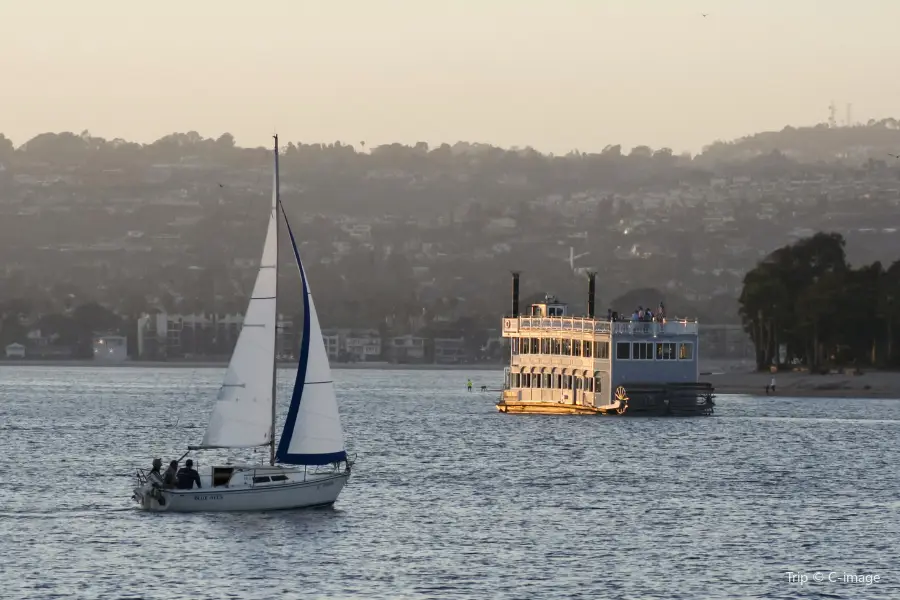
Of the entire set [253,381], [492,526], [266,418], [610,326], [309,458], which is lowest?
[492,526]

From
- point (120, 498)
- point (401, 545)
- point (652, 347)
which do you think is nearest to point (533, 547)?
point (401, 545)

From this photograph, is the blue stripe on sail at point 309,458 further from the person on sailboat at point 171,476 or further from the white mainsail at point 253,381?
the person on sailboat at point 171,476

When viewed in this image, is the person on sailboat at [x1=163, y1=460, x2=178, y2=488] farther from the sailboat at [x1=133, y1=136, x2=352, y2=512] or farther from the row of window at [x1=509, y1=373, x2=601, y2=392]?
the row of window at [x1=509, y1=373, x2=601, y2=392]

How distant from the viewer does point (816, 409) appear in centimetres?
18475

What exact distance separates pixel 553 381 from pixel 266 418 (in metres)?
88.9

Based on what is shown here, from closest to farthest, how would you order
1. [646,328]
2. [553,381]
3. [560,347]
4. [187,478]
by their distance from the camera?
[187,478] → [646,328] → [560,347] → [553,381]

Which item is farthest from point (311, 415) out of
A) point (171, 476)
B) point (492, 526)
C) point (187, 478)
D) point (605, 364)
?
point (605, 364)

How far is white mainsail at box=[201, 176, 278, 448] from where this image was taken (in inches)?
2667

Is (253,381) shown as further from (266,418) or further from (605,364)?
(605,364)

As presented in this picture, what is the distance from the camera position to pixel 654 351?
144500mm

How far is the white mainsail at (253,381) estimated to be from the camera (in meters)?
67.8

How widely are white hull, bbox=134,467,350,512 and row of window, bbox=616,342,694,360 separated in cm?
7476

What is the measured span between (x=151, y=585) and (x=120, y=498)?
23013mm

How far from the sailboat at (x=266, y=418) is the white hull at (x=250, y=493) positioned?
0.12ft
